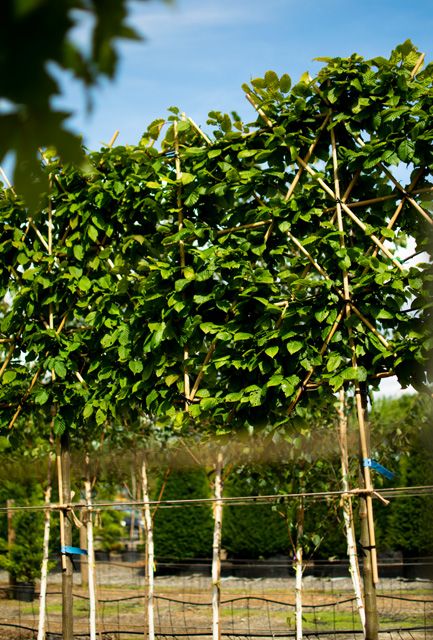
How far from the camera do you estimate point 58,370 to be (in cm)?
551

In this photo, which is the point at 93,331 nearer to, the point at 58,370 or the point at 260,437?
the point at 58,370

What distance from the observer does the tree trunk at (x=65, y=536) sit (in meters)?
5.55

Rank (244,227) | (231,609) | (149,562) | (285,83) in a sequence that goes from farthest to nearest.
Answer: (231,609) → (149,562) → (244,227) → (285,83)

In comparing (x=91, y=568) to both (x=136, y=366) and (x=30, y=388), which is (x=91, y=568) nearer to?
(x=30, y=388)

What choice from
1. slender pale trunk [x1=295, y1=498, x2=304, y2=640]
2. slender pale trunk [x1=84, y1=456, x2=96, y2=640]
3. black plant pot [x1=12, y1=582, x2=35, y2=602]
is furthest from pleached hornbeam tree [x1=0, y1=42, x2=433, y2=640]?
black plant pot [x1=12, y1=582, x2=35, y2=602]

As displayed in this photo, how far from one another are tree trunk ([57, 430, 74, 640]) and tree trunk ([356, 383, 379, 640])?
2064mm

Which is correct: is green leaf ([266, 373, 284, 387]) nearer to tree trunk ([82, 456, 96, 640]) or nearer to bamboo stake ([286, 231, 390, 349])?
bamboo stake ([286, 231, 390, 349])

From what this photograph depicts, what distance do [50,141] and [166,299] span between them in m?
3.73

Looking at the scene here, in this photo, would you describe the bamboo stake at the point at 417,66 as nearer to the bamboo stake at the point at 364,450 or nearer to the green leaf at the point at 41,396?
the bamboo stake at the point at 364,450

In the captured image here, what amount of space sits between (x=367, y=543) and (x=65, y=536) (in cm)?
221

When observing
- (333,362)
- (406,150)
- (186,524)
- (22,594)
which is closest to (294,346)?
(333,362)

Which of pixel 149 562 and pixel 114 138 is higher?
pixel 114 138

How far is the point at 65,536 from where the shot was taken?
18.6ft

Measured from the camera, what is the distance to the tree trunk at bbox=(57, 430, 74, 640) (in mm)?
5555
